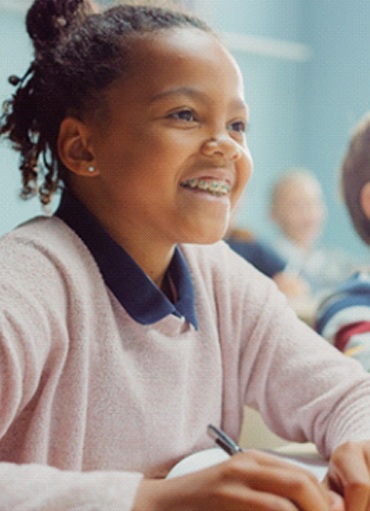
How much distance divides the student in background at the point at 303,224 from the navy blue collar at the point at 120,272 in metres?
1.75

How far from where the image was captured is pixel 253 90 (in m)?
2.97

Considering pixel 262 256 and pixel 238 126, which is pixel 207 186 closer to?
pixel 238 126

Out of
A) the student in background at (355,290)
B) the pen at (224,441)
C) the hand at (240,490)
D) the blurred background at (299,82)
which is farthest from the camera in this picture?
the blurred background at (299,82)

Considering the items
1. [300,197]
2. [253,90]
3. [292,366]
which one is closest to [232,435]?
[292,366]

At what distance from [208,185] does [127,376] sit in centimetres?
15

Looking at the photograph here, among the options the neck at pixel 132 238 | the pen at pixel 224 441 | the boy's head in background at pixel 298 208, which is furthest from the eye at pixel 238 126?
the boy's head in background at pixel 298 208

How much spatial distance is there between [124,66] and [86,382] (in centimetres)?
23

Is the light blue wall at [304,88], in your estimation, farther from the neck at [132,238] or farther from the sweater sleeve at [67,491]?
the sweater sleeve at [67,491]

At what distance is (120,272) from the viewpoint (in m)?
0.56

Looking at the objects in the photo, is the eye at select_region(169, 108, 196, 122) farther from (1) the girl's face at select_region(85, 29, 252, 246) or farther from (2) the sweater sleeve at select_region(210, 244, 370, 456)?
(2) the sweater sleeve at select_region(210, 244, 370, 456)

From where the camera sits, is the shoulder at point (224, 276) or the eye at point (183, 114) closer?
the eye at point (183, 114)

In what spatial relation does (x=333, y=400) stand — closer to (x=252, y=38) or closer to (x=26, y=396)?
(x=26, y=396)

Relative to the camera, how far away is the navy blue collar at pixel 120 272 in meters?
0.55

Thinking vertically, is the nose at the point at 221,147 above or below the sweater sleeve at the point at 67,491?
above
